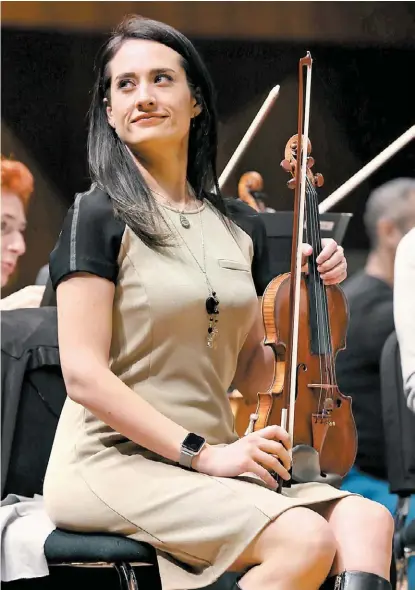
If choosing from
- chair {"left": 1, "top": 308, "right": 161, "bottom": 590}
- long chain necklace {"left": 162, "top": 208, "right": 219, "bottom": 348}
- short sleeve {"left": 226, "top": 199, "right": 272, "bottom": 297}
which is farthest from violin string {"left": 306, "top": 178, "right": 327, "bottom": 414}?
chair {"left": 1, "top": 308, "right": 161, "bottom": 590}

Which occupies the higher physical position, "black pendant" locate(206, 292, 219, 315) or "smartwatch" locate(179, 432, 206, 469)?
"black pendant" locate(206, 292, 219, 315)

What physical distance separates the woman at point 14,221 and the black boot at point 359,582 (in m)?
1.22

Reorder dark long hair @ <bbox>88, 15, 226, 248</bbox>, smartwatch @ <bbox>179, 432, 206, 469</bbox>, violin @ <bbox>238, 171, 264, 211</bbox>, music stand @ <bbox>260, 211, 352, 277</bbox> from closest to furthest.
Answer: smartwatch @ <bbox>179, 432, 206, 469</bbox> < dark long hair @ <bbox>88, 15, 226, 248</bbox> < music stand @ <bbox>260, 211, 352, 277</bbox> < violin @ <bbox>238, 171, 264, 211</bbox>

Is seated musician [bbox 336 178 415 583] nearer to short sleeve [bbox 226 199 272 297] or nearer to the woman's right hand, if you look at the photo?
short sleeve [bbox 226 199 272 297]

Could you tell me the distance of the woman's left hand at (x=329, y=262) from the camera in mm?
1827

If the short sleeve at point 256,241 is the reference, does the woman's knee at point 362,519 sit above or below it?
below

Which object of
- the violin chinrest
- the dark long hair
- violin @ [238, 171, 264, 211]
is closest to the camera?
the dark long hair

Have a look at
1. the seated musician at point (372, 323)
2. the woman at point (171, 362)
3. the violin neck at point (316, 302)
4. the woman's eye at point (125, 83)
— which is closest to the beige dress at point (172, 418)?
the woman at point (171, 362)

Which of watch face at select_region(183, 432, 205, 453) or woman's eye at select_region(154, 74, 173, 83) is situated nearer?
watch face at select_region(183, 432, 205, 453)

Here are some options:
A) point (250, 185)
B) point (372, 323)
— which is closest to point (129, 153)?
point (250, 185)

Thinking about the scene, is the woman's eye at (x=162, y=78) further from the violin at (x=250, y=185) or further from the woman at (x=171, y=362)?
the violin at (x=250, y=185)

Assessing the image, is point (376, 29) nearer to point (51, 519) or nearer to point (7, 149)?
point (7, 149)

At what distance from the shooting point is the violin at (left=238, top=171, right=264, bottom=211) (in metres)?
2.44

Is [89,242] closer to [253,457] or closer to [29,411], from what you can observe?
[253,457]
